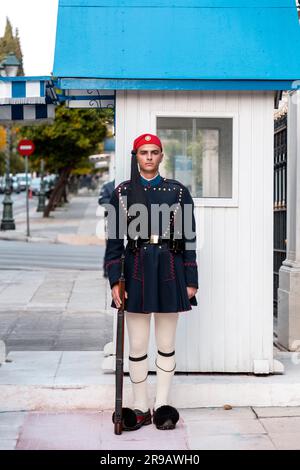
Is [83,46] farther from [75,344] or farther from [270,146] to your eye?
[75,344]

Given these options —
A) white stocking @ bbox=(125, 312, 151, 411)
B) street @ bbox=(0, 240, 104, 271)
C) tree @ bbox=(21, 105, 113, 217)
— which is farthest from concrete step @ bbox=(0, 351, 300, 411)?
tree @ bbox=(21, 105, 113, 217)

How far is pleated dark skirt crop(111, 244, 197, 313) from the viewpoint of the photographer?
636 centimetres

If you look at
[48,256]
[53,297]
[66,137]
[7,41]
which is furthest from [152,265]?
[66,137]

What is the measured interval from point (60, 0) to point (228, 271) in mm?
2472

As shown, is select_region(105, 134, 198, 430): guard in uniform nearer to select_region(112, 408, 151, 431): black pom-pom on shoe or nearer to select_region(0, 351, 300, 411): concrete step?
select_region(112, 408, 151, 431): black pom-pom on shoe

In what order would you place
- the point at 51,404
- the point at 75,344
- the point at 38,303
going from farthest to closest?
the point at 38,303 < the point at 75,344 < the point at 51,404


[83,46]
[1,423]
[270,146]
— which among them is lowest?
[1,423]

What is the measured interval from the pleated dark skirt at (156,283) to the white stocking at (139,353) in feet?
0.51

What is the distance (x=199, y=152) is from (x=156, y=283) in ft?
4.95

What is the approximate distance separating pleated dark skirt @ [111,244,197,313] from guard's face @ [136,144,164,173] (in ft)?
1.78

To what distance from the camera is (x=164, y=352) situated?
21.5ft

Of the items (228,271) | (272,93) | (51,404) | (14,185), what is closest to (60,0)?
(272,93)

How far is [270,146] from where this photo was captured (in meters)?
7.31

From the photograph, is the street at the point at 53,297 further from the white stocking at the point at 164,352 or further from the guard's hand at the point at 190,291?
the guard's hand at the point at 190,291
